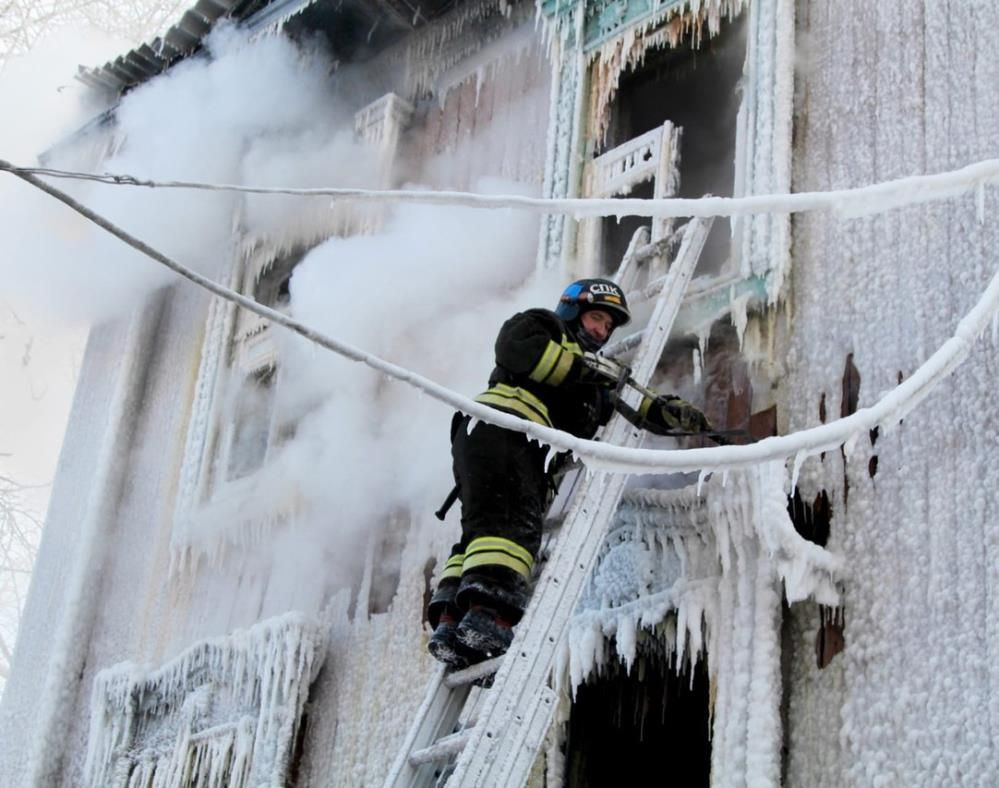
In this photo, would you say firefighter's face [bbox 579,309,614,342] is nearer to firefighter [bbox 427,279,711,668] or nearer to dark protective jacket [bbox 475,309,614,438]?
firefighter [bbox 427,279,711,668]

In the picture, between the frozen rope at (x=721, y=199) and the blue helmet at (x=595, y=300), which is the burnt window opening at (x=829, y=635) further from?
the frozen rope at (x=721, y=199)

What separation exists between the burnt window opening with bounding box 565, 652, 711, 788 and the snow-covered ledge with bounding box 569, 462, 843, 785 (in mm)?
150

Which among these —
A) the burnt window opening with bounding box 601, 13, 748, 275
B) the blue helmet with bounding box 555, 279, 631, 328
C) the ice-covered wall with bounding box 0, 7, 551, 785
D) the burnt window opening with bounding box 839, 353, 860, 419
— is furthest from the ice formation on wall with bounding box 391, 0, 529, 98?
the burnt window opening with bounding box 839, 353, 860, 419

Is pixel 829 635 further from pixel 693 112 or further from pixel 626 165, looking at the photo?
pixel 693 112

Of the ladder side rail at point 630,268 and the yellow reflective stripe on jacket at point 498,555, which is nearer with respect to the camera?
the yellow reflective stripe on jacket at point 498,555

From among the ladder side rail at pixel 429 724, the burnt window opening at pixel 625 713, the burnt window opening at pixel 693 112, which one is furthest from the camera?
the burnt window opening at pixel 693 112

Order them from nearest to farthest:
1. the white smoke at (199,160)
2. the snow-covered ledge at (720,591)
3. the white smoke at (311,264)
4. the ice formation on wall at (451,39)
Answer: the snow-covered ledge at (720,591)
the white smoke at (311,264)
the ice formation on wall at (451,39)
the white smoke at (199,160)

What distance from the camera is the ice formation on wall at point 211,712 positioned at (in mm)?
6863

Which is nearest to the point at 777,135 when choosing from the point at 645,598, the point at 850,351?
the point at 850,351

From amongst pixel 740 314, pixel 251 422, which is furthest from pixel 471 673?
pixel 251 422

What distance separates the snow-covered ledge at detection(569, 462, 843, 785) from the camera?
503 cm

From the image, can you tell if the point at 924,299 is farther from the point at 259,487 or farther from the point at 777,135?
the point at 259,487

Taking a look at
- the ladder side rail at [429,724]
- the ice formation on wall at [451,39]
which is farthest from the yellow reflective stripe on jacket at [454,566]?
the ice formation on wall at [451,39]

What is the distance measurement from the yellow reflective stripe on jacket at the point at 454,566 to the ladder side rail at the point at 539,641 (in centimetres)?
50
